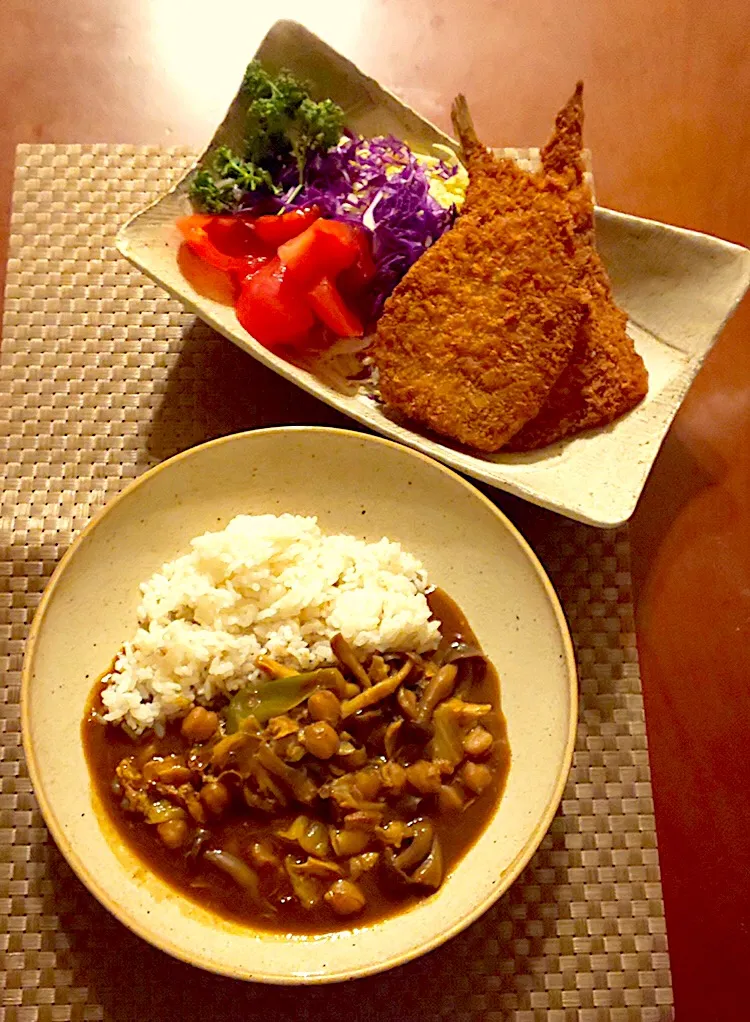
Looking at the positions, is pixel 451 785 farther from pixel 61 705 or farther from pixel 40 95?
pixel 40 95

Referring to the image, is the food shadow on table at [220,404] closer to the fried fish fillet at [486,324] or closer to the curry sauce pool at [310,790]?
the fried fish fillet at [486,324]

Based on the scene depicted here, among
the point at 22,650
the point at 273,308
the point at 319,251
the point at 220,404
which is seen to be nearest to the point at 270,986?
the point at 22,650

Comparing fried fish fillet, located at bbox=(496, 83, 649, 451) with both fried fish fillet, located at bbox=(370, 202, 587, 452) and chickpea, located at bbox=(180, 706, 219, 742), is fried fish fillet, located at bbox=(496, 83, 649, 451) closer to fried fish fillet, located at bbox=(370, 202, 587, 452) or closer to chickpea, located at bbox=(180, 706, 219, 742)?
fried fish fillet, located at bbox=(370, 202, 587, 452)

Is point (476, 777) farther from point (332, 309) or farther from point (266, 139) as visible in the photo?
point (266, 139)

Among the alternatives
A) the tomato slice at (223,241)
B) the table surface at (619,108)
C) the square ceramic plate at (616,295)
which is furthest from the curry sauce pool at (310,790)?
the tomato slice at (223,241)

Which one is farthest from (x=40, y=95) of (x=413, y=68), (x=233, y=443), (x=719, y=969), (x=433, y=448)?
(x=719, y=969)
